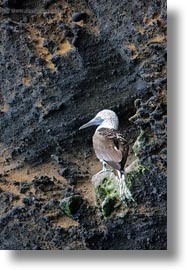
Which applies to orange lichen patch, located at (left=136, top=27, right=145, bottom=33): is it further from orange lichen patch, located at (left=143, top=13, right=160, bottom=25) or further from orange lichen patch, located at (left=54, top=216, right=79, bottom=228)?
orange lichen patch, located at (left=54, top=216, right=79, bottom=228)

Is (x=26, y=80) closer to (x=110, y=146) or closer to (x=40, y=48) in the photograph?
(x=40, y=48)

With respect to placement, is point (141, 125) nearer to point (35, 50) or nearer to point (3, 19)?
point (35, 50)

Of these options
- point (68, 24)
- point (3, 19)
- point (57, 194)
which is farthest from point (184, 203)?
point (3, 19)

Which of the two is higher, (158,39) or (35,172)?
(158,39)

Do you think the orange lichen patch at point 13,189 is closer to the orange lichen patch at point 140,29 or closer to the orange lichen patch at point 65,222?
the orange lichen patch at point 65,222

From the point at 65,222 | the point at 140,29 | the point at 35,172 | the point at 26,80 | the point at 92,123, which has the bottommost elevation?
the point at 65,222

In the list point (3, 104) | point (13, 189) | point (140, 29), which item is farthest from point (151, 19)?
point (13, 189)

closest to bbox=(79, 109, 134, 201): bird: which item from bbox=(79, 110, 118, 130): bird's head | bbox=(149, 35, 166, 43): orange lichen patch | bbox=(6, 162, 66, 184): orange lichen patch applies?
bbox=(79, 110, 118, 130): bird's head
